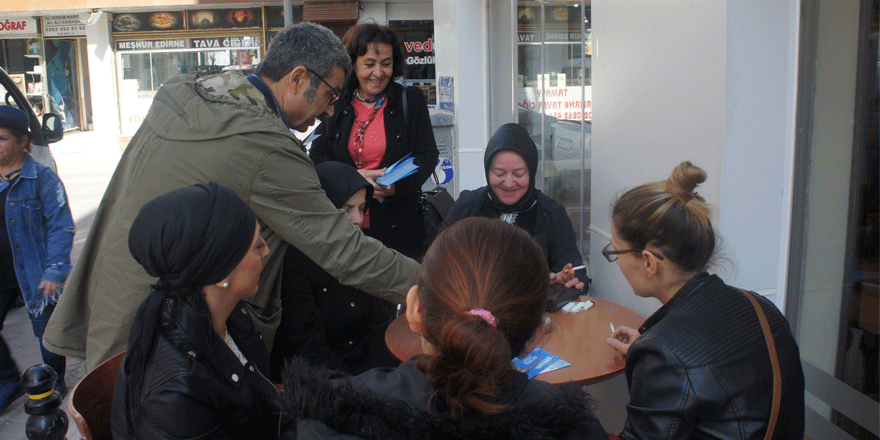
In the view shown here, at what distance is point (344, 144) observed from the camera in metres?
4.03

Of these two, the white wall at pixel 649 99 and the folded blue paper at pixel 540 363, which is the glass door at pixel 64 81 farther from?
the folded blue paper at pixel 540 363

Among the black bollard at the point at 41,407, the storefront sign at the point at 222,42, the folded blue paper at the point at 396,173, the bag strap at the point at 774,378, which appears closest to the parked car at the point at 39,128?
the folded blue paper at the point at 396,173

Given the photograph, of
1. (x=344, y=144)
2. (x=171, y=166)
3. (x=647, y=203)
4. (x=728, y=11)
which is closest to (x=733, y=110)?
(x=728, y=11)

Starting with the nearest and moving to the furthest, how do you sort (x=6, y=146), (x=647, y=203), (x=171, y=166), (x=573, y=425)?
(x=573, y=425), (x=647, y=203), (x=171, y=166), (x=6, y=146)

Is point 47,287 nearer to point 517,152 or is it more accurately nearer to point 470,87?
point 517,152

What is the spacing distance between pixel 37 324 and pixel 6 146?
43.0 inches

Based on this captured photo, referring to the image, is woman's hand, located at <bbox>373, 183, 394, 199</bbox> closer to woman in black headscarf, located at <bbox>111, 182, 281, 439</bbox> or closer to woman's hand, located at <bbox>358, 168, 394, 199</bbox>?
woman's hand, located at <bbox>358, 168, 394, 199</bbox>

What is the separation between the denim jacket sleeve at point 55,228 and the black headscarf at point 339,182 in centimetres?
206

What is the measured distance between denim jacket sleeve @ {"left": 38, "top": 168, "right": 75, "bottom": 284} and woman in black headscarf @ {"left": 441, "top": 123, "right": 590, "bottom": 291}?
8.10 ft

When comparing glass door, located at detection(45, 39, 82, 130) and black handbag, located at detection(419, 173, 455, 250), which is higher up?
glass door, located at detection(45, 39, 82, 130)

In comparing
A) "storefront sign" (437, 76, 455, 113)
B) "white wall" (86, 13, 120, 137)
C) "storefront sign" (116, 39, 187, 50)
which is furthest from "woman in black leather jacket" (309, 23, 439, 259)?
"white wall" (86, 13, 120, 137)

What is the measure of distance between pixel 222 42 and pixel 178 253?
1737 centimetres

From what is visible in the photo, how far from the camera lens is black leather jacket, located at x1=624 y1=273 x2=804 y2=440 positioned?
5.26ft

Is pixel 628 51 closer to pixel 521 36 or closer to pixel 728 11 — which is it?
pixel 728 11
